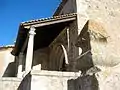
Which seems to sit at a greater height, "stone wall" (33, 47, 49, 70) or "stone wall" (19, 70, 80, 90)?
"stone wall" (33, 47, 49, 70)

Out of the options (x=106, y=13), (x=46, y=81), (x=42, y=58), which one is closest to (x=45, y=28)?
(x=106, y=13)

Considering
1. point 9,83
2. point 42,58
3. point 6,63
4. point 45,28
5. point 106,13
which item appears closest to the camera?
point 9,83

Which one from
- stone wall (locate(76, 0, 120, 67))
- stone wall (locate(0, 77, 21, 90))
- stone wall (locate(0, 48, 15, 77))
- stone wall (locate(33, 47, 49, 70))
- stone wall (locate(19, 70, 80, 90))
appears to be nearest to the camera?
stone wall (locate(19, 70, 80, 90))

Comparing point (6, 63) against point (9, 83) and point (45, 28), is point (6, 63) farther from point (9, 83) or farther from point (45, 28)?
point (9, 83)

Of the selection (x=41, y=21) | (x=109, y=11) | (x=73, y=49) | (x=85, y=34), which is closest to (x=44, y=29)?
(x=41, y=21)

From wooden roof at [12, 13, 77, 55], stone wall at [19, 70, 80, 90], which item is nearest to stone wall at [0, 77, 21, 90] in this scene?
stone wall at [19, 70, 80, 90]

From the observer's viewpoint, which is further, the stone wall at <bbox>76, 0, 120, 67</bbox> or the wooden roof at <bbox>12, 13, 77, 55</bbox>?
the stone wall at <bbox>76, 0, 120, 67</bbox>

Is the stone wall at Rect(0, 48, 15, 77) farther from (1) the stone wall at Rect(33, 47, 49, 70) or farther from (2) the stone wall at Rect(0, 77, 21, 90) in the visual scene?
(2) the stone wall at Rect(0, 77, 21, 90)

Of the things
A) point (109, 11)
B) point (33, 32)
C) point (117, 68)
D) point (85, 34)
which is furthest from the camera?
point (109, 11)

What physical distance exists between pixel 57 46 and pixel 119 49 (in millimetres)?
3566

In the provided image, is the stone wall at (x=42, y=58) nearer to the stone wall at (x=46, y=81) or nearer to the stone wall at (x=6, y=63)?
the stone wall at (x=6, y=63)

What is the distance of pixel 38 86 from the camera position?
6852mm

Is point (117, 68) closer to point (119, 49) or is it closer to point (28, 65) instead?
point (28, 65)

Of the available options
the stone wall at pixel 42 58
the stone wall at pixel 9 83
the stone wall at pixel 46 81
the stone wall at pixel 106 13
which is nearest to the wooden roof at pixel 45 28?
the stone wall at pixel 42 58
